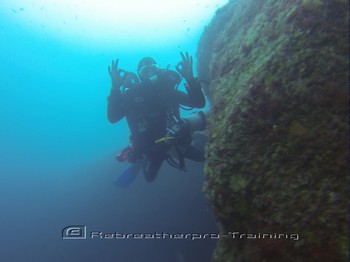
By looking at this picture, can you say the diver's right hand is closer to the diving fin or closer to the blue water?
the blue water

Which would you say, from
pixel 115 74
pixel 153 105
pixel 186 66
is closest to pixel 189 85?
pixel 186 66

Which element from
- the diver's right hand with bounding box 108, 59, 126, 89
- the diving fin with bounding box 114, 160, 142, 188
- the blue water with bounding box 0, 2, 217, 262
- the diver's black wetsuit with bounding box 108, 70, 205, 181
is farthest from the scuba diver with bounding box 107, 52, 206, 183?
the blue water with bounding box 0, 2, 217, 262

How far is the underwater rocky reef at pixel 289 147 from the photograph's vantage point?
196 centimetres

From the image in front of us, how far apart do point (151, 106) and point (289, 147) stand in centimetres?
397

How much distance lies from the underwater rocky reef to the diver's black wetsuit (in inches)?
119

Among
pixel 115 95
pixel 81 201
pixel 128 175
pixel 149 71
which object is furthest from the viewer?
pixel 81 201

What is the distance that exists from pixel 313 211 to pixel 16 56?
54.8m

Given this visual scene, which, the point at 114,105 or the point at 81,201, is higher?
the point at 114,105

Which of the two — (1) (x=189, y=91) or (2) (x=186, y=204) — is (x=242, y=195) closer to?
(1) (x=189, y=91)

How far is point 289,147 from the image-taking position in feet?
7.22

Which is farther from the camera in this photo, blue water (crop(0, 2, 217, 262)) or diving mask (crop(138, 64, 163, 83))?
blue water (crop(0, 2, 217, 262))

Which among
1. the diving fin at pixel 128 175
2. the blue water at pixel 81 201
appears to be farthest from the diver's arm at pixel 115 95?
the blue water at pixel 81 201

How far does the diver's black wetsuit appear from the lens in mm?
5793

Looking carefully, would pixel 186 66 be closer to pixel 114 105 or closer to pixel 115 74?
pixel 115 74
